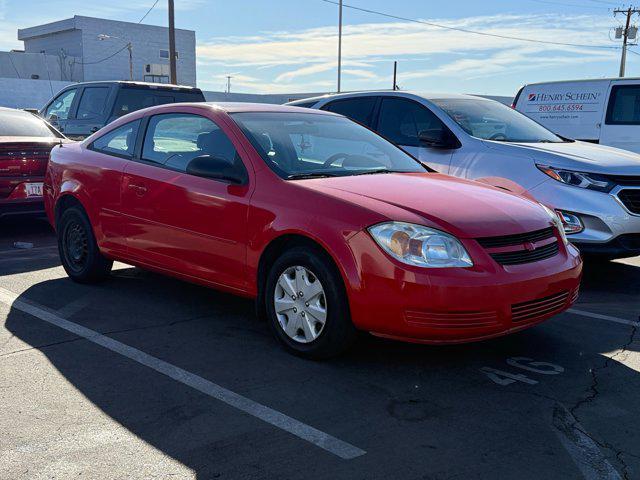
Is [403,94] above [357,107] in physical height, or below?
above

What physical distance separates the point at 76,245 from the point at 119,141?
1040mm

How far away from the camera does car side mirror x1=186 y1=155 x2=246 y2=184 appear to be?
4.65m

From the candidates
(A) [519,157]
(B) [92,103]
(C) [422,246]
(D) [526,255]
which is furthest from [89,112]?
(D) [526,255]

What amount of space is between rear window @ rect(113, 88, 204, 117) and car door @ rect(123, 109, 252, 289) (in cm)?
594

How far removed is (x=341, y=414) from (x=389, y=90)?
16.9 ft

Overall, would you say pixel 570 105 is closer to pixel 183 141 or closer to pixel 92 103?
pixel 92 103

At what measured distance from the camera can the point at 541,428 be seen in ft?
11.3

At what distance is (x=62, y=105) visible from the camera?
12.4 metres

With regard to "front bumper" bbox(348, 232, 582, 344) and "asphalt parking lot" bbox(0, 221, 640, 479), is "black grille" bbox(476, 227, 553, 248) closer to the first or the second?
"front bumper" bbox(348, 232, 582, 344)

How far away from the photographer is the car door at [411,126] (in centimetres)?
727

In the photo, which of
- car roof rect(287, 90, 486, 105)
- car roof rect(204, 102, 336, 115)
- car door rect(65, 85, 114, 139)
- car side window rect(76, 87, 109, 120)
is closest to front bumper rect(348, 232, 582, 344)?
car roof rect(204, 102, 336, 115)

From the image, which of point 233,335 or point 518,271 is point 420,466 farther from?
point 233,335

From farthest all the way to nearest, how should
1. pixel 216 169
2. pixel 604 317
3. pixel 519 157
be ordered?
pixel 519 157
pixel 604 317
pixel 216 169

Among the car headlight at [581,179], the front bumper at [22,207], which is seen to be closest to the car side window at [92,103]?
the front bumper at [22,207]
